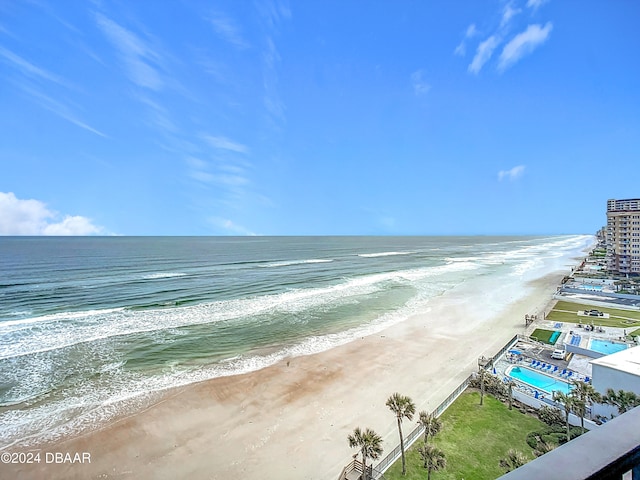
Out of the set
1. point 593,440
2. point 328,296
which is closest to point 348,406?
point 593,440

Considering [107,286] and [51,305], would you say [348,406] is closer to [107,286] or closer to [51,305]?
[51,305]

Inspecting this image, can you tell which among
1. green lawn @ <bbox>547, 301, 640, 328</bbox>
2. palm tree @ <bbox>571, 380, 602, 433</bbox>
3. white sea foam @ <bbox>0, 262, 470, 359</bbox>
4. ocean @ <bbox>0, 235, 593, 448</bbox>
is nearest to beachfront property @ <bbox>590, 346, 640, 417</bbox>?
palm tree @ <bbox>571, 380, 602, 433</bbox>

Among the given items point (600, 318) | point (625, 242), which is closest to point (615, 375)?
point (600, 318)

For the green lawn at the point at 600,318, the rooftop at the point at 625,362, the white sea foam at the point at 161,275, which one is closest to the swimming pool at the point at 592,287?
the green lawn at the point at 600,318

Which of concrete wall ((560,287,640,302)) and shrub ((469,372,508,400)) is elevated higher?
concrete wall ((560,287,640,302))

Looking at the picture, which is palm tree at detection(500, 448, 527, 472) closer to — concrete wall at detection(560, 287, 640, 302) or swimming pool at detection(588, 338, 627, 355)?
swimming pool at detection(588, 338, 627, 355)

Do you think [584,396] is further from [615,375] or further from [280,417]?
[280,417]

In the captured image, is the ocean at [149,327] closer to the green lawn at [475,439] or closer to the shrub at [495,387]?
the shrub at [495,387]
